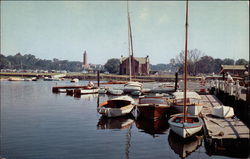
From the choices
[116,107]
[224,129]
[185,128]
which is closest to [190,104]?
[224,129]

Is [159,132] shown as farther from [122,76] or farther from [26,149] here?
[122,76]

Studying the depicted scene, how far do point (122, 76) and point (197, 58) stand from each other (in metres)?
50.7

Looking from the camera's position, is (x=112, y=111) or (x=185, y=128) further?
(x=112, y=111)

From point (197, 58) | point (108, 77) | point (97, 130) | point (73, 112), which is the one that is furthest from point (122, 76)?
point (97, 130)

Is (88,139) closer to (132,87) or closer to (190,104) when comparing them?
(190,104)

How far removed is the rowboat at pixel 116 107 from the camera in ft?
97.1

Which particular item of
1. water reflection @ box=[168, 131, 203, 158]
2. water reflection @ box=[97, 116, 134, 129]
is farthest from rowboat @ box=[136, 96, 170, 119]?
water reflection @ box=[168, 131, 203, 158]

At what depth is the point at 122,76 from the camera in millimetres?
128750

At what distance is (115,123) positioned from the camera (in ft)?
92.3

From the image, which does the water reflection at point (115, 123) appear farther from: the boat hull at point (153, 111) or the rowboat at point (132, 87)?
the rowboat at point (132, 87)

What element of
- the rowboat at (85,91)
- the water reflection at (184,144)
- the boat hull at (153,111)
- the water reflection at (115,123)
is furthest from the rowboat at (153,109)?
the rowboat at (85,91)

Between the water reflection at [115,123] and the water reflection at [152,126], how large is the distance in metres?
1.13

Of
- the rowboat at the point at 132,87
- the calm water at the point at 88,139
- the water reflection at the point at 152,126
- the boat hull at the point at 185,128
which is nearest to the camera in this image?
the calm water at the point at 88,139

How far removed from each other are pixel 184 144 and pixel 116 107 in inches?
542
